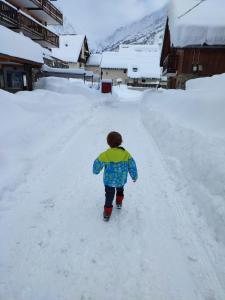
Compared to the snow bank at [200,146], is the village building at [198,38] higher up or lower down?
higher up

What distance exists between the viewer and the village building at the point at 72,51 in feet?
169

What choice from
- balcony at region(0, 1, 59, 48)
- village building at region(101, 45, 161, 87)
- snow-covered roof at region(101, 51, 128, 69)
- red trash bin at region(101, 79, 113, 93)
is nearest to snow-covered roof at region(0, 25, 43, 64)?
balcony at region(0, 1, 59, 48)

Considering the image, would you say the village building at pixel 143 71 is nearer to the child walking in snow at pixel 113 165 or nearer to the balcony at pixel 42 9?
the balcony at pixel 42 9

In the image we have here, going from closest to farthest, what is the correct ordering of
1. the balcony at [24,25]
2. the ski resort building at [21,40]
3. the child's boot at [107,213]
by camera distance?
the child's boot at [107,213], the ski resort building at [21,40], the balcony at [24,25]

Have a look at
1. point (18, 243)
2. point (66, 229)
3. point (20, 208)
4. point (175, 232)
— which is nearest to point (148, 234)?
point (175, 232)

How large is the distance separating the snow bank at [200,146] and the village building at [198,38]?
513 inches

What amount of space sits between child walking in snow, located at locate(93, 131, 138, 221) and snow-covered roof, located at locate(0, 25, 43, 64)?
1287cm

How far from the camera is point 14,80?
20.5 m

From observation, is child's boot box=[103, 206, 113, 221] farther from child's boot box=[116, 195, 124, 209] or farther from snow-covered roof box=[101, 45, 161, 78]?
snow-covered roof box=[101, 45, 161, 78]

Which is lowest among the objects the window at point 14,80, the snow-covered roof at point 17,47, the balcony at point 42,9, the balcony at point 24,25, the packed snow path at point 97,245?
the packed snow path at point 97,245

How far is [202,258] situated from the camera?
10.2ft

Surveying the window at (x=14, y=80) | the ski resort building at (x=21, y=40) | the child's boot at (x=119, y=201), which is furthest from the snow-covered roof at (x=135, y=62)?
the child's boot at (x=119, y=201)

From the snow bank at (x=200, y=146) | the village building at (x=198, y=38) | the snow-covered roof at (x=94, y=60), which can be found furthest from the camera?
the snow-covered roof at (x=94, y=60)

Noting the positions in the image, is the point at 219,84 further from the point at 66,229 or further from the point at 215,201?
the point at 66,229
